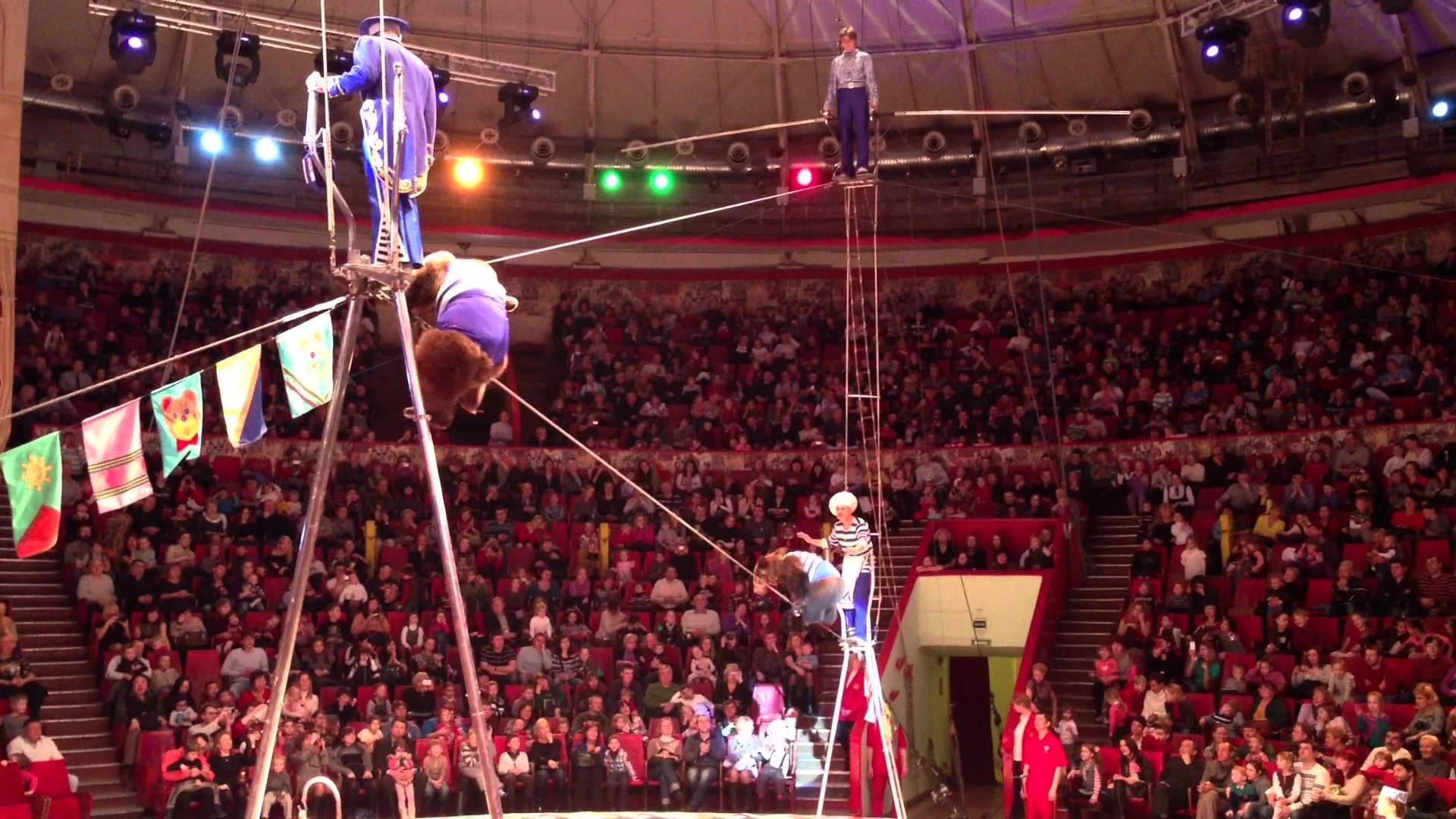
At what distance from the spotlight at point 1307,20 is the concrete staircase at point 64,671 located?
12.9 m

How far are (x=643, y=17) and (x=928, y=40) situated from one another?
365 cm

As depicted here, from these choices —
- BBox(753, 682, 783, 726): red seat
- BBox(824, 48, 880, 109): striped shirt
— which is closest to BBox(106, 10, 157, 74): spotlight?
BBox(824, 48, 880, 109): striped shirt

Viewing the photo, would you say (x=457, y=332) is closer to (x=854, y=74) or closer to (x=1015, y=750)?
(x=854, y=74)

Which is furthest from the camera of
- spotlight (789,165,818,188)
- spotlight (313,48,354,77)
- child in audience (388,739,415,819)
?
spotlight (789,165,818,188)

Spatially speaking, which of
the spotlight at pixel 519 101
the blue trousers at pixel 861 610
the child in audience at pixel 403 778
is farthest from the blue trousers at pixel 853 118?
the spotlight at pixel 519 101

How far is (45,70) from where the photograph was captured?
17.1m

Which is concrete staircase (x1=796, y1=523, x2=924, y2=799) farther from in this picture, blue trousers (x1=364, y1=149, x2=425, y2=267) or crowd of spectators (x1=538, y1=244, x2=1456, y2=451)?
blue trousers (x1=364, y1=149, x2=425, y2=267)

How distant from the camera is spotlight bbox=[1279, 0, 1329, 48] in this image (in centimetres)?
1427

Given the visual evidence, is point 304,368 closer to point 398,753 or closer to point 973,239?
point 398,753

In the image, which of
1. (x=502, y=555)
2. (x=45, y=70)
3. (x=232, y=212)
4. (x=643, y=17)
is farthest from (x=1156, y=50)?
(x=45, y=70)

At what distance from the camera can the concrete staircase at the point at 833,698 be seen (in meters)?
13.1

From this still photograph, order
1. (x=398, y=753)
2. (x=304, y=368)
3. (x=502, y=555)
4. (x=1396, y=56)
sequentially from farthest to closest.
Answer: (x=1396, y=56) → (x=502, y=555) → (x=398, y=753) → (x=304, y=368)

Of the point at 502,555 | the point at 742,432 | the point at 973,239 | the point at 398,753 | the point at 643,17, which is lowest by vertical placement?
the point at 398,753

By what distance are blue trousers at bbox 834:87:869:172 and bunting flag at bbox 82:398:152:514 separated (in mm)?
4611
